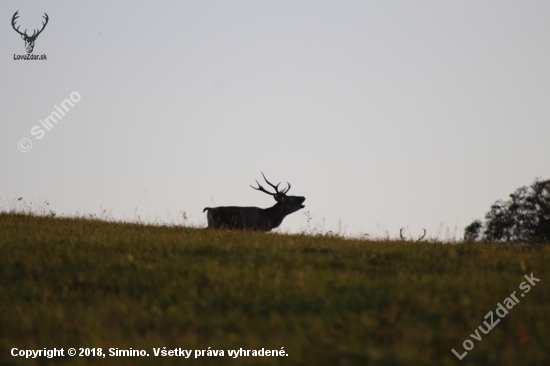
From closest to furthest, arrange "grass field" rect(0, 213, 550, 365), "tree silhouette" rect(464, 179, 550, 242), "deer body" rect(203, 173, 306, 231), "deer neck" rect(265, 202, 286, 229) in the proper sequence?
"grass field" rect(0, 213, 550, 365)
"deer body" rect(203, 173, 306, 231)
"deer neck" rect(265, 202, 286, 229)
"tree silhouette" rect(464, 179, 550, 242)

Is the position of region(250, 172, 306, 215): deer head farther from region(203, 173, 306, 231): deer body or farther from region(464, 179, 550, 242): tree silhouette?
region(464, 179, 550, 242): tree silhouette

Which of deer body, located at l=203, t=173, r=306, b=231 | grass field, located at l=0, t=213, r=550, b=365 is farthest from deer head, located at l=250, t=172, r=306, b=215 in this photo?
grass field, located at l=0, t=213, r=550, b=365

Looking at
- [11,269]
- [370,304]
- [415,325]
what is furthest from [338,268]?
[11,269]

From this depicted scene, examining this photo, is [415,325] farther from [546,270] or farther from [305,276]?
[546,270]

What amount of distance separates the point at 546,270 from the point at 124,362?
6269 mm

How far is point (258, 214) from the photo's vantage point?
842 inches

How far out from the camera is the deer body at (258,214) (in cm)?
2032

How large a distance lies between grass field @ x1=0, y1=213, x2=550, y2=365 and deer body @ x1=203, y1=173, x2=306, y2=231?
860cm

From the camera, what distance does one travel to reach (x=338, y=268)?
9547 millimetres

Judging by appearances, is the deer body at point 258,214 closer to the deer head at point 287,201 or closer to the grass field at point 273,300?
the deer head at point 287,201

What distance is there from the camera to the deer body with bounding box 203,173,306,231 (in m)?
20.3

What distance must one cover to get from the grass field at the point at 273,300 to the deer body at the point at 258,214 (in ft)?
28.2

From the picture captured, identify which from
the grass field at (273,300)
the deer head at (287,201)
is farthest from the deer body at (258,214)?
the grass field at (273,300)

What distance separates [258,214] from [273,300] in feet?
45.0
